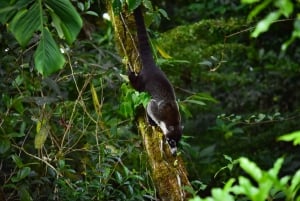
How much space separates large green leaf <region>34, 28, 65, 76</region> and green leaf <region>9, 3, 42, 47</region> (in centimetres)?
6

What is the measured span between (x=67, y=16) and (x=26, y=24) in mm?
123

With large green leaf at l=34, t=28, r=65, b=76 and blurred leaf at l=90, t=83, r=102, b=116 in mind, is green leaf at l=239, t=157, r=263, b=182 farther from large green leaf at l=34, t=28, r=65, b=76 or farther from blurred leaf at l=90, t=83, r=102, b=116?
blurred leaf at l=90, t=83, r=102, b=116

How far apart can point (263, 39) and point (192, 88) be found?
903mm

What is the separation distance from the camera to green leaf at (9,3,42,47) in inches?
65.1

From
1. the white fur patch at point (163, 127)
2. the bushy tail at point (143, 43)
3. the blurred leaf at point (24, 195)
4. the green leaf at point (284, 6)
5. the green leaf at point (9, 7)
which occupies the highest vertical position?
the green leaf at point (9, 7)

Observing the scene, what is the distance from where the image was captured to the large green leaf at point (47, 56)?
173 centimetres

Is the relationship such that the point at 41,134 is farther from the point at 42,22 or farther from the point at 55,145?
the point at 42,22

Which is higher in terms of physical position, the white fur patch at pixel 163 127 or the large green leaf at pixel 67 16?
the large green leaf at pixel 67 16

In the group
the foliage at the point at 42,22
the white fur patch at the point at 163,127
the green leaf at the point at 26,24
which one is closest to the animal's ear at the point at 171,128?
the white fur patch at the point at 163,127

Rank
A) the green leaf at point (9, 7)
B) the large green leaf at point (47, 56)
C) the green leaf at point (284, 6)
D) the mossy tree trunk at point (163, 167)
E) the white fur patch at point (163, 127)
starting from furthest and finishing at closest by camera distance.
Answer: the white fur patch at point (163, 127) < the mossy tree trunk at point (163, 167) < the large green leaf at point (47, 56) < the green leaf at point (9, 7) < the green leaf at point (284, 6)

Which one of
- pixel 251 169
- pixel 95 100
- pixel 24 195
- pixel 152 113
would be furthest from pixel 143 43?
pixel 251 169

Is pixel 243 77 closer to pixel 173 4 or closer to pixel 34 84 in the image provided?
pixel 173 4

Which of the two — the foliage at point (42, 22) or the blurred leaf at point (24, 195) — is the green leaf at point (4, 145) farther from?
the foliage at point (42, 22)

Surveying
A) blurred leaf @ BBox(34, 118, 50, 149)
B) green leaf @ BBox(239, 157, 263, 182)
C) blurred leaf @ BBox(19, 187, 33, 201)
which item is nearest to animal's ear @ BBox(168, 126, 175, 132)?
blurred leaf @ BBox(34, 118, 50, 149)
